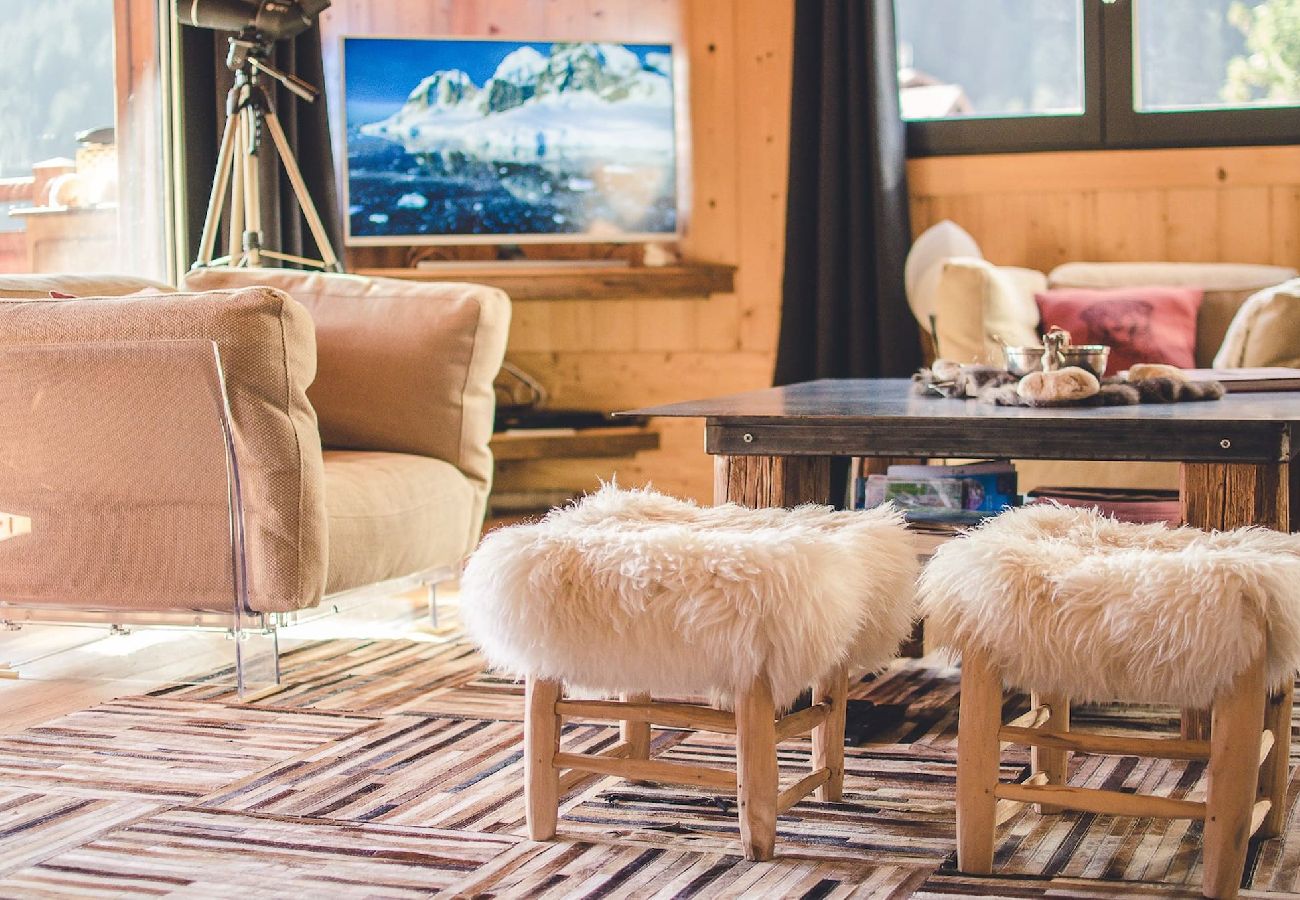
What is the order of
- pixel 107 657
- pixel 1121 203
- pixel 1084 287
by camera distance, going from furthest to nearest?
pixel 1121 203
pixel 1084 287
pixel 107 657

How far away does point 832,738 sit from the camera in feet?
6.75

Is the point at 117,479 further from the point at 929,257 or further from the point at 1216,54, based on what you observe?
the point at 1216,54

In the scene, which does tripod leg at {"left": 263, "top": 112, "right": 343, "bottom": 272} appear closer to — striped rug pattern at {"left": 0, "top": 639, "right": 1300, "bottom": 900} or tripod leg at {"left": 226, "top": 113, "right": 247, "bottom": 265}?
tripod leg at {"left": 226, "top": 113, "right": 247, "bottom": 265}

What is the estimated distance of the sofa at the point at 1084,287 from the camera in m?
3.31

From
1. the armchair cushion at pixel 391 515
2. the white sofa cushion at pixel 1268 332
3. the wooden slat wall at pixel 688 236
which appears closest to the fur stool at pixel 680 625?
the armchair cushion at pixel 391 515

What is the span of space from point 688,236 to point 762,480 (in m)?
2.63

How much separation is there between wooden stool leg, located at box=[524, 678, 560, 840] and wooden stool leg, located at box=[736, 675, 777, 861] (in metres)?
0.24

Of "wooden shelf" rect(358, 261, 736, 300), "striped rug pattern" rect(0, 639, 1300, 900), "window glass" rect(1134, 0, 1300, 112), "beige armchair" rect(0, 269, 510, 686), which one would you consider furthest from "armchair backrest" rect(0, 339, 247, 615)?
"window glass" rect(1134, 0, 1300, 112)

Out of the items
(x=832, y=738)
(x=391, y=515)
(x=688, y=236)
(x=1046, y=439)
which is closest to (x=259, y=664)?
(x=391, y=515)

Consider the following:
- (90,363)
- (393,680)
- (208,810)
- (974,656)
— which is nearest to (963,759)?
(974,656)

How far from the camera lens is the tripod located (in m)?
4.02

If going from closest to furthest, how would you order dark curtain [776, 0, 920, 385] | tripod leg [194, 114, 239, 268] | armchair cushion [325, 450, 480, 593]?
armchair cushion [325, 450, 480, 593], tripod leg [194, 114, 239, 268], dark curtain [776, 0, 920, 385]

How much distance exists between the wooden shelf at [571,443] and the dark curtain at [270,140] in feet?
2.57

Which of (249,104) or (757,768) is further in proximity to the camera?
(249,104)
